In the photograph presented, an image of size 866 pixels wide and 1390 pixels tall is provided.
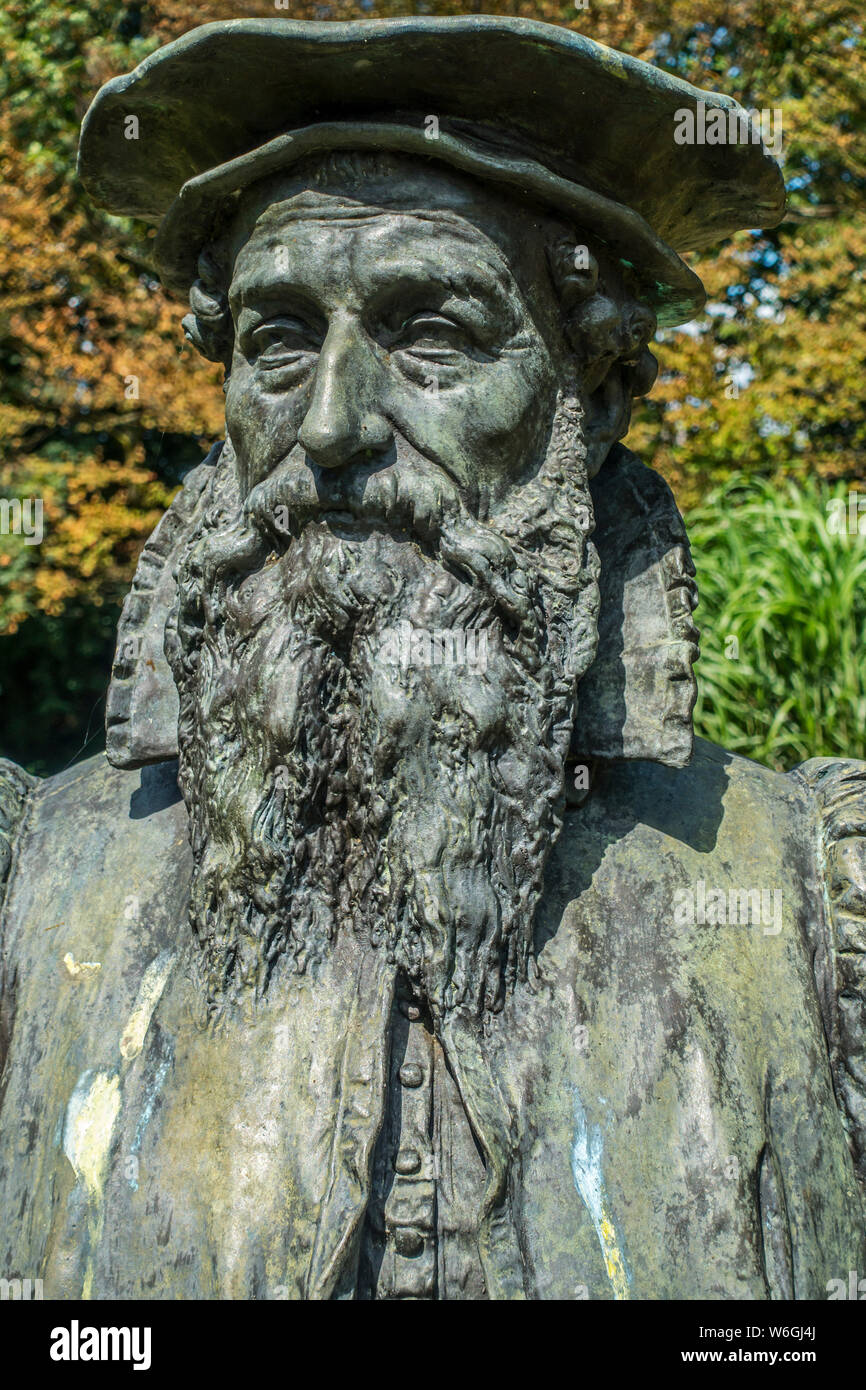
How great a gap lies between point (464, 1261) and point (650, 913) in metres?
0.70

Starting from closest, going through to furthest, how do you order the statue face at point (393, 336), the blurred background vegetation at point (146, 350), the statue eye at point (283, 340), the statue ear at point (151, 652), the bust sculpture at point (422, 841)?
1. the bust sculpture at point (422, 841)
2. the statue face at point (393, 336)
3. the statue eye at point (283, 340)
4. the statue ear at point (151, 652)
5. the blurred background vegetation at point (146, 350)

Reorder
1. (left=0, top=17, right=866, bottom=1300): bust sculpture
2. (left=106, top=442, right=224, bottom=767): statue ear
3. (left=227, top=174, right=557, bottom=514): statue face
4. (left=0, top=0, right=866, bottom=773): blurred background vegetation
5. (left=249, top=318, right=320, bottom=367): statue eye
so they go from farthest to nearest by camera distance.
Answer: (left=0, top=0, right=866, bottom=773): blurred background vegetation, (left=106, top=442, right=224, bottom=767): statue ear, (left=249, top=318, right=320, bottom=367): statue eye, (left=227, top=174, right=557, bottom=514): statue face, (left=0, top=17, right=866, bottom=1300): bust sculpture

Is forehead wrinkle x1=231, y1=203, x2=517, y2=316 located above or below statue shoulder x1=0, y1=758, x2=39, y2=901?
above

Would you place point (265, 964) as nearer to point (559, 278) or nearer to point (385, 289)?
point (385, 289)

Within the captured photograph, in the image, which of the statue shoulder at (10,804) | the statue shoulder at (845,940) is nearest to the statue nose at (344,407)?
the statue shoulder at (10,804)

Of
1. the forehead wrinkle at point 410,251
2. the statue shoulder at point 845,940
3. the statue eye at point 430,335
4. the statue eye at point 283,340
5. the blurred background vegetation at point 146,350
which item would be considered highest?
the blurred background vegetation at point 146,350

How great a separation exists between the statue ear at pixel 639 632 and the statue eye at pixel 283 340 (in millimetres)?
692

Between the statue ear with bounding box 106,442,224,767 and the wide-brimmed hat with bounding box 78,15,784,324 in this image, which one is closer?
the wide-brimmed hat with bounding box 78,15,784,324

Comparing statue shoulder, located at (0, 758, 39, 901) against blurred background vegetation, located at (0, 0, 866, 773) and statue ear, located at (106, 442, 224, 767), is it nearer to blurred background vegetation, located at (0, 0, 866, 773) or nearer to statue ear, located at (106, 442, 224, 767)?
statue ear, located at (106, 442, 224, 767)

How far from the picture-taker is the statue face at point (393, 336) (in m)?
2.25

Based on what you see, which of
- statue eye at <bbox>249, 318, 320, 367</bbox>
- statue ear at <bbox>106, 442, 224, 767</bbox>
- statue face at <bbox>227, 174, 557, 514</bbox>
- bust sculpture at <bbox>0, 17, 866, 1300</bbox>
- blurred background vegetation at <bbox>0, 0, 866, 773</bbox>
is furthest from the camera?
blurred background vegetation at <bbox>0, 0, 866, 773</bbox>

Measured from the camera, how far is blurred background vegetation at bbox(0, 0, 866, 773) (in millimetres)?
8539

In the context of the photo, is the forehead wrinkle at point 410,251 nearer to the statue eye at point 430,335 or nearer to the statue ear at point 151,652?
the statue eye at point 430,335

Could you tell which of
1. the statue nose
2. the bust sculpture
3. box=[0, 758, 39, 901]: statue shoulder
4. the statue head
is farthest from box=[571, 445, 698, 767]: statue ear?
box=[0, 758, 39, 901]: statue shoulder
